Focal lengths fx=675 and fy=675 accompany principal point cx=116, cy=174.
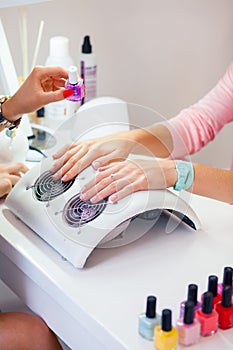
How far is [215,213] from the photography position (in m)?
1.18

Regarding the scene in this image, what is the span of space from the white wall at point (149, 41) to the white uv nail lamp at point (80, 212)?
0.55 meters

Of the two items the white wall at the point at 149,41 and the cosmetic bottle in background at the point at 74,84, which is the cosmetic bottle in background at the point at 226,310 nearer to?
the cosmetic bottle in background at the point at 74,84

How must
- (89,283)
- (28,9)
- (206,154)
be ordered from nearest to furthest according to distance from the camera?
(89,283), (28,9), (206,154)

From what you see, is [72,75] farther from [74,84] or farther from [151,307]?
[151,307]

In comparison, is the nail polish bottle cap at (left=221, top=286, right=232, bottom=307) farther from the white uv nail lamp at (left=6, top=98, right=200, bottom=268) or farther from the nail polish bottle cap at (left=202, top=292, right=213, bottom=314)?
the white uv nail lamp at (left=6, top=98, right=200, bottom=268)

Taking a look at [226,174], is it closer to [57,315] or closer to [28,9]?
[57,315]

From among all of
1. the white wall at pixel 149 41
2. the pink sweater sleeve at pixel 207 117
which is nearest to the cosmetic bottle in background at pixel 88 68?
the white wall at pixel 149 41

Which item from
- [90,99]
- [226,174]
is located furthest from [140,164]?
[90,99]

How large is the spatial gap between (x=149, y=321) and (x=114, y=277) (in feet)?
0.49

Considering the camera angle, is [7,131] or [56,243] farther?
[7,131]

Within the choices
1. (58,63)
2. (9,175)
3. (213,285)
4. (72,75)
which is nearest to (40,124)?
(58,63)

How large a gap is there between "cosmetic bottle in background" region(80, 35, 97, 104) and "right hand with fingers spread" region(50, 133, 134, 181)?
44cm

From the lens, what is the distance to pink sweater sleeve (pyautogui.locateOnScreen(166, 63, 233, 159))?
151 centimetres

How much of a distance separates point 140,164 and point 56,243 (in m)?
0.20
